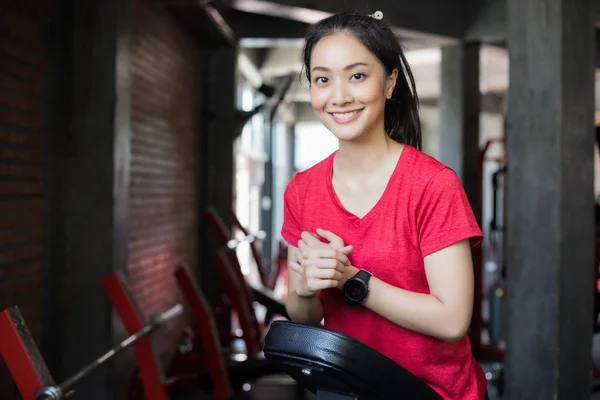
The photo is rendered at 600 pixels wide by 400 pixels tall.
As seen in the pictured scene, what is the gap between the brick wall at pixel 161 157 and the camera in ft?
14.5

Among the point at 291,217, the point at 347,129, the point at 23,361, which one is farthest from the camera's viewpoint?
the point at 23,361

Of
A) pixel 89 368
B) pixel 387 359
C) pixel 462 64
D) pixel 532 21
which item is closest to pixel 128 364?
pixel 89 368

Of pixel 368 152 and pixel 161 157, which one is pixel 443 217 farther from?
pixel 161 157

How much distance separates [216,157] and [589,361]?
3964 mm

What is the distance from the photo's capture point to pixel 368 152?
1347 millimetres

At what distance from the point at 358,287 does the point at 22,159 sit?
2289 mm

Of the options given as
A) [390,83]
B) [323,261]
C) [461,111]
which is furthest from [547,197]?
[461,111]

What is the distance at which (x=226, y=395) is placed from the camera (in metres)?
3.40

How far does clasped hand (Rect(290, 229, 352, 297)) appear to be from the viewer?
1191 millimetres

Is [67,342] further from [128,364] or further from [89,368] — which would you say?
[89,368]

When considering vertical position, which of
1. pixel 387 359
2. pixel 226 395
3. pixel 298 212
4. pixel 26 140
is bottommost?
pixel 226 395

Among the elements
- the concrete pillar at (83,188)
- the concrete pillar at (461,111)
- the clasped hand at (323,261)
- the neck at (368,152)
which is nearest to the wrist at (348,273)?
the clasped hand at (323,261)

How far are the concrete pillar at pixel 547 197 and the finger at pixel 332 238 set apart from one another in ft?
6.45

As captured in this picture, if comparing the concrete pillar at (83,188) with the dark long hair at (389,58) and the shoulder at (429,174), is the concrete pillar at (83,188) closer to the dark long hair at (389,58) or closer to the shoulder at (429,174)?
the dark long hair at (389,58)
